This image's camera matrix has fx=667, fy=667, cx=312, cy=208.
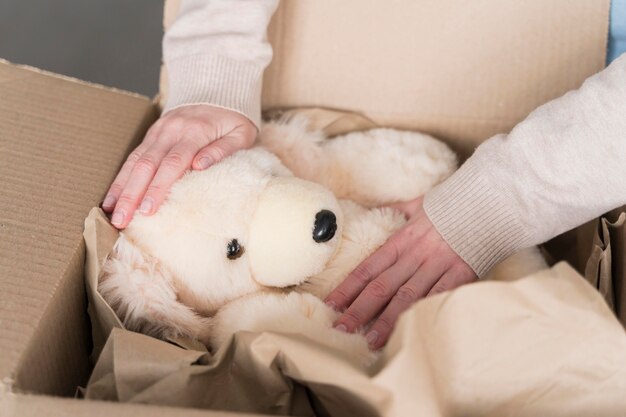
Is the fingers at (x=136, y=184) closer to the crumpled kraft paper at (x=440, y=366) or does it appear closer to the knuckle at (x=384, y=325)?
the crumpled kraft paper at (x=440, y=366)

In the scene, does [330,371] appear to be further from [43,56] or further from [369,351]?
[43,56]

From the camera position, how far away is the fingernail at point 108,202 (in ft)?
1.90

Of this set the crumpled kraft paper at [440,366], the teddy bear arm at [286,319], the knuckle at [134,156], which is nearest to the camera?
the crumpled kraft paper at [440,366]

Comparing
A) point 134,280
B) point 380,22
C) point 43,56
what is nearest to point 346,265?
point 134,280

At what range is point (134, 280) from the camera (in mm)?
527

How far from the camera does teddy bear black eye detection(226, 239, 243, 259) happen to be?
0.54 metres

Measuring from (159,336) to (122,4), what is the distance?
2.91ft

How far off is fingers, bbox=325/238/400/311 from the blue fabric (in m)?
0.36

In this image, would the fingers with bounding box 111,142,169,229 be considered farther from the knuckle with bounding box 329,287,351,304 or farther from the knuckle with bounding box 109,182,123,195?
the knuckle with bounding box 329,287,351,304

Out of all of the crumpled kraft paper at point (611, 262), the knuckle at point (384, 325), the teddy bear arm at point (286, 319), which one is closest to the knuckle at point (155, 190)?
the teddy bear arm at point (286, 319)

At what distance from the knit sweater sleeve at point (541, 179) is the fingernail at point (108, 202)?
29cm

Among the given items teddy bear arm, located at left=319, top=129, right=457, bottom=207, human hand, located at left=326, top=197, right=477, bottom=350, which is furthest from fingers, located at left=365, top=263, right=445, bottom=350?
teddy bear arm, located at left=319, top=129, right=457, bottom=207

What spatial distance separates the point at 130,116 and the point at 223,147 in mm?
126

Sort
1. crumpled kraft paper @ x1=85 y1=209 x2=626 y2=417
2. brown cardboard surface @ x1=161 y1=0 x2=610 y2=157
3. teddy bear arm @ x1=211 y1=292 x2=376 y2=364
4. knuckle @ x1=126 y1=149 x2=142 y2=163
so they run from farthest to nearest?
brown cardboard surface @ x1=161 y1=0 x2=610 y2=157, knuckle @ x1=126 y1=149 x2=142 y2=163, teddy bear arm @ x1=211 y1=292 x2=376 y2=364, crumpled kraft paper @ x1=85 y1=209 x2=626 y2=417
